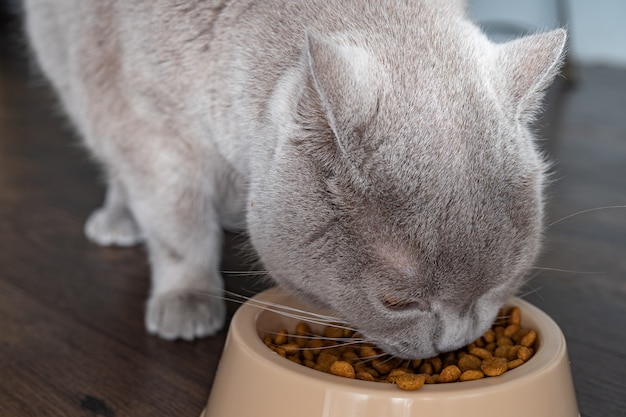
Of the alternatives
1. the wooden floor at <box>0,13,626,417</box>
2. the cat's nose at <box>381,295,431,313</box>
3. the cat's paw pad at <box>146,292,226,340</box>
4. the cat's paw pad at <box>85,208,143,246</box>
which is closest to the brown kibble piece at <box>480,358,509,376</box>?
the cat's nose at <box>381,295,431,313</box>

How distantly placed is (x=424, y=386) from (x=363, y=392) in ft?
0.26

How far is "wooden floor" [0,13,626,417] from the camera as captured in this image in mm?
1171

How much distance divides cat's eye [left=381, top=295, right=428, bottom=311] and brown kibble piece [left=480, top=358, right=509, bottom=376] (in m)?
0.11

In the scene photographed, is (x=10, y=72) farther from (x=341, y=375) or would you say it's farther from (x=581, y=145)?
(x=341, y=375)

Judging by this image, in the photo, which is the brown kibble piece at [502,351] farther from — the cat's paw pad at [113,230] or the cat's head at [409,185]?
the cat's paw pad at [113,230]

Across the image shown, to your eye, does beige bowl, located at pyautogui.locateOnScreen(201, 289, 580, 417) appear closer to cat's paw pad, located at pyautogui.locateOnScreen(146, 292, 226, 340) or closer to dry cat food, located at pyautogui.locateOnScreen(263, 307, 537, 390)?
dry cat food, located at pyautogui.locateOnScreen(263, 307, 537, 390)

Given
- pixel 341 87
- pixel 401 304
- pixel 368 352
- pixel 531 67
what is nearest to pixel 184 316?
pixel 368 352

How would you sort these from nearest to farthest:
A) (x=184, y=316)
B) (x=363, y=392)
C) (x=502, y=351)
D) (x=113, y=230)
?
(x=363, y=392), (x=502, y=351), (x=184, y=316), (x=113, y=230)

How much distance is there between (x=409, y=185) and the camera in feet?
3.11

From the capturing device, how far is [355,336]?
1147 millimetres

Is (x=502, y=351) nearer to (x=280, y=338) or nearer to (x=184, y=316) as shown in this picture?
(x=280, y=338)

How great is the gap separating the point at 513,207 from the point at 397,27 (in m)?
0.32

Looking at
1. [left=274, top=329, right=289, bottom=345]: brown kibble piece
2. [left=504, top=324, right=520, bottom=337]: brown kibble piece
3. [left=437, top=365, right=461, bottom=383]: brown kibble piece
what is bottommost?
[left=274, top=329, right=289, bottom=345]: brown kibble piece

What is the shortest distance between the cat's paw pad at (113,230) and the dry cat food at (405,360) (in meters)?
0.78
